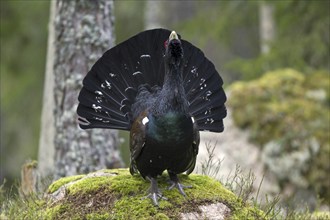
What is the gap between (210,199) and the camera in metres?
4.40

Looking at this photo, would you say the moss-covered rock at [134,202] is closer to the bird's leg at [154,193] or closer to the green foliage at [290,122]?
the bird's leg at [154,193]

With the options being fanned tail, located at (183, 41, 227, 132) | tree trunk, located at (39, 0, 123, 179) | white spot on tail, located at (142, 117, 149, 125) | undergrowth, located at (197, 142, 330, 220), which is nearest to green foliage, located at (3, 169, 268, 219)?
undergrowth, located at (197, 142, 330, 220)

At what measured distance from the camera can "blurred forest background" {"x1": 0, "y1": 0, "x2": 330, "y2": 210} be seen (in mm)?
8836

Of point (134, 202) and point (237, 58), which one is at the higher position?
point (237, 58)

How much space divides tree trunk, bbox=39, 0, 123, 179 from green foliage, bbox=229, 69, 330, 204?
112 inches

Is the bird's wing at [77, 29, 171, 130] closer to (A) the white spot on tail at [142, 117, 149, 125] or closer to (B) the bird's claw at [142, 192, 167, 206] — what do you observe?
(A) the white spot on tail at [142, 117, 149, 125]

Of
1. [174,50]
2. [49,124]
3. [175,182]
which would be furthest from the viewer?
[49,124]

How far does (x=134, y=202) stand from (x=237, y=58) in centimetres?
798

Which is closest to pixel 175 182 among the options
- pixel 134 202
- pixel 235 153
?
pixel 134 202

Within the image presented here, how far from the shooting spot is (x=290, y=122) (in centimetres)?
866

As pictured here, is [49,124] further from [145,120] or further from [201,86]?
[145,120]

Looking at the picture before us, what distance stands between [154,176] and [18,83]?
1003 centimetres

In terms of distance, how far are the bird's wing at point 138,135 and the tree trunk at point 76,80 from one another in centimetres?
211

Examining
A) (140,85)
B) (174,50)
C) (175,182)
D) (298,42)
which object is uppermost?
(298,42)
